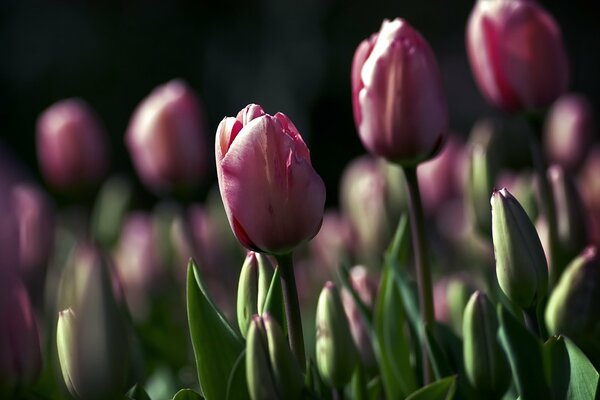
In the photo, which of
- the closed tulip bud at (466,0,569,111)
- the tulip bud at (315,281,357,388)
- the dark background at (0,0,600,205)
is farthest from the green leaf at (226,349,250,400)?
the dark background at (0,0,600,205)

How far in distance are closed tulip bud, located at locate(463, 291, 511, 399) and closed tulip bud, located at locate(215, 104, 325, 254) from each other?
0.44 feet

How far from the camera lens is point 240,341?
72 cm

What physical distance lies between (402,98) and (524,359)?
0.23 meters

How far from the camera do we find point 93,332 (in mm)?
627

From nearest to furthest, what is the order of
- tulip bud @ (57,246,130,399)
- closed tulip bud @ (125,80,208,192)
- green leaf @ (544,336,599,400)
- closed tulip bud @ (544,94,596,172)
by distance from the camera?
tulip bud @ (57,246,130,399) < green leaf @ (544,336,599,400) < closed tulip bud @ (125,80,208,192) < closed tulip bud @ (544,94,596,172)

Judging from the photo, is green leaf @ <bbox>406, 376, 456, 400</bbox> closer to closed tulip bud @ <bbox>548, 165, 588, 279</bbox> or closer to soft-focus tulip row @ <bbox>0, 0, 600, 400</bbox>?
soft-focus tulip row @ <bbox>0, 0, 600, 400</bbox>

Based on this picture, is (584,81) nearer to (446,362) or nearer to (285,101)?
(285,101)

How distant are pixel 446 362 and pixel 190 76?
15.8 feet

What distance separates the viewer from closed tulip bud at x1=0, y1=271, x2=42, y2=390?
2.22 feet

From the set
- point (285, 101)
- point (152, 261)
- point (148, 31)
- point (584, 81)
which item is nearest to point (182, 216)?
point (152, 261)

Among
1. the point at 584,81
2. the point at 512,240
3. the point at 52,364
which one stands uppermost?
the point at 512,240

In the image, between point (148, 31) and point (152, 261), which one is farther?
point (148, 31)

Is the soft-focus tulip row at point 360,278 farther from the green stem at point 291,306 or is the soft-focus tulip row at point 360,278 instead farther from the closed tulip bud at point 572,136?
the closed tulip bud at point 572,136

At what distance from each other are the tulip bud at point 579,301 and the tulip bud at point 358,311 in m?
0.16
